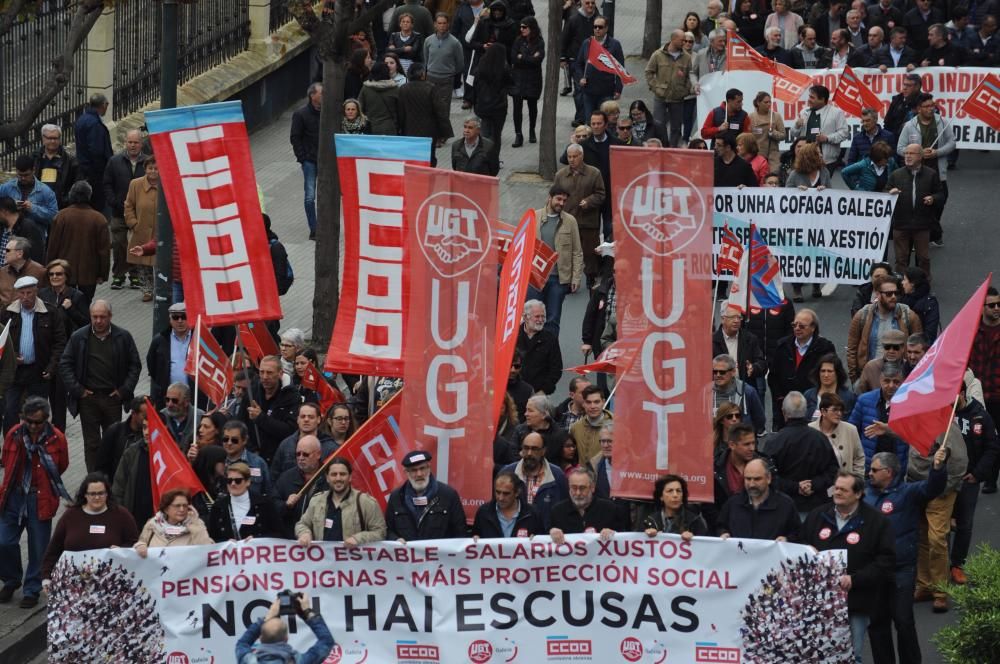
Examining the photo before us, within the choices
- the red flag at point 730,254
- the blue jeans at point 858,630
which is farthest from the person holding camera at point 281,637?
the red flag at point 730,254

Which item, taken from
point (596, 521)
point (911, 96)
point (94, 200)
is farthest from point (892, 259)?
point (596, 521)

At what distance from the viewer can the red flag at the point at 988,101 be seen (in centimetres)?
2288

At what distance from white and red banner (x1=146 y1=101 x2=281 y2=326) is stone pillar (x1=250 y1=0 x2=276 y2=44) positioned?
45.3ft

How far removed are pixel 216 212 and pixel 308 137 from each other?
28.6 ft

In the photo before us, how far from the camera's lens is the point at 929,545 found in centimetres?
1380

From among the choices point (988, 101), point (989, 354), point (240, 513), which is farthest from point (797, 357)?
point (988, 101)

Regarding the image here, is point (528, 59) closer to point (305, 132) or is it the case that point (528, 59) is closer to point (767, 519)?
point (305, 132)

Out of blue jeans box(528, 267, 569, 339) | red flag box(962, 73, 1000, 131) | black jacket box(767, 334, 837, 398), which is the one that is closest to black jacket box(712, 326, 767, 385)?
black jacket box(767, 334, 837, 398)

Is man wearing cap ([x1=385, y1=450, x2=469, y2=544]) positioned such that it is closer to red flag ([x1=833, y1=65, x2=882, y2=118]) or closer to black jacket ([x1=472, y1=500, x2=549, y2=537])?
black jacket ([x1=472, y1=500, x2=549, y2=537])

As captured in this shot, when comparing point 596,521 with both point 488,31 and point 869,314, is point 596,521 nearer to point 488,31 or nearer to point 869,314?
point 869,314

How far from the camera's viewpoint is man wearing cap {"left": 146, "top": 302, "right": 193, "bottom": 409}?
1598cm

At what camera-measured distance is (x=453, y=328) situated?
12.8m

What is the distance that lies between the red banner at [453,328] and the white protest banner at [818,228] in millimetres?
6848

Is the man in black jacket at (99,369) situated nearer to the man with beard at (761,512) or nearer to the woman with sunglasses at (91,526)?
the woman with sunglasses at (91,526)
